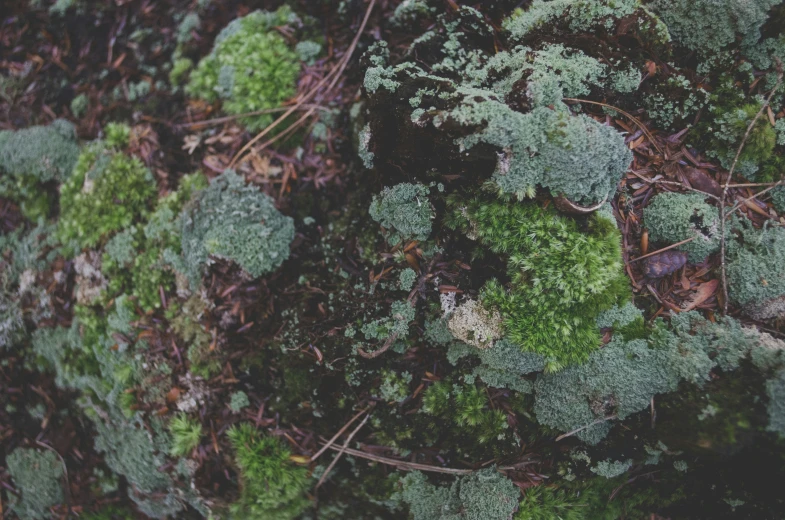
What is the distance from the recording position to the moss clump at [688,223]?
3.07 meters

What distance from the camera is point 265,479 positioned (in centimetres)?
370

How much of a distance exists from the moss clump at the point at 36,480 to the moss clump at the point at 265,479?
205 centimetres

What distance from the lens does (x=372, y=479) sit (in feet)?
12.0

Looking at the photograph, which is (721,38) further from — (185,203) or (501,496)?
(185,203)

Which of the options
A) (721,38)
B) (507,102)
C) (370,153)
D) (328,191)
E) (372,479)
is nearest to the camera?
(507,102)

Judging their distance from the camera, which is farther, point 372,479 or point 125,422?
point 125,422

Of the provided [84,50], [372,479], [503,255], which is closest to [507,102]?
[503,255]

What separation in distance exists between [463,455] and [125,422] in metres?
2.93

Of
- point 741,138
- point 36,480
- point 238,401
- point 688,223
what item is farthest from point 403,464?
point 36,480

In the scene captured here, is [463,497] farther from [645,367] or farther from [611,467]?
[645,367]

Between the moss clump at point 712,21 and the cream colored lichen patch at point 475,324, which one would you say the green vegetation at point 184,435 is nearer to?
the cream colored lichen patch at point 475,324

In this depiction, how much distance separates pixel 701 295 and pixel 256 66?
153 inches

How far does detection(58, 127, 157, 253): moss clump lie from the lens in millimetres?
4227

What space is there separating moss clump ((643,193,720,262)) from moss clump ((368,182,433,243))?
151 cm
